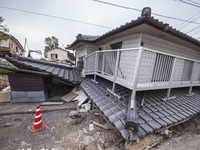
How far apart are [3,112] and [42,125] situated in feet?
8.15

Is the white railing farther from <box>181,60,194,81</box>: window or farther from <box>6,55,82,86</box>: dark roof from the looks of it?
<box>6,55,82,86</box>: dark roof

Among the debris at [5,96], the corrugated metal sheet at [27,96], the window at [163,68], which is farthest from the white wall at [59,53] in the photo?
the window at [163,68]

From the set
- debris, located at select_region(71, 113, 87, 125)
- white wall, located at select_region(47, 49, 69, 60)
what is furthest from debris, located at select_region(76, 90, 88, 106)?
white wall, located at select_region(47, 49, 69, 60)

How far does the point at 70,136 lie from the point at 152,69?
4.02m

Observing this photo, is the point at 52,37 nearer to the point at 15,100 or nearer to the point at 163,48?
the point at 15,100

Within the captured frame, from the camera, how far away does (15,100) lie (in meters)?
4.58

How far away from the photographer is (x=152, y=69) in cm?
309

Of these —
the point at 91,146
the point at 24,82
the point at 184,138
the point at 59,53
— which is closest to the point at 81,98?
the point at 91,146

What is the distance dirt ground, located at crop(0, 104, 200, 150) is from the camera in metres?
2.12

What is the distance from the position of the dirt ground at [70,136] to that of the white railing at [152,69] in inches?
62.9

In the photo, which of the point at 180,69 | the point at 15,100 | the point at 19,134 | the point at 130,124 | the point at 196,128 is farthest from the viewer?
the point at 15,100

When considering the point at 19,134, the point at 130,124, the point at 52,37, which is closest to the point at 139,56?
the point at 130,124

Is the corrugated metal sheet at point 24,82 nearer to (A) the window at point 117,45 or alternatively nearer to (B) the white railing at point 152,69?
(B) the white railing at point 152,69

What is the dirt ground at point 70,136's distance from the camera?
6.97 ft
